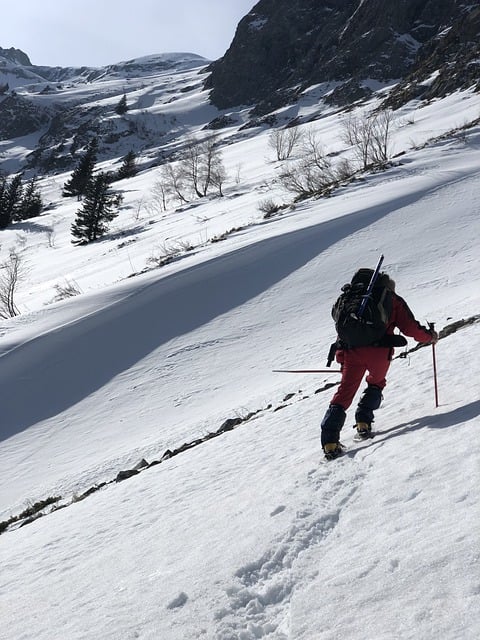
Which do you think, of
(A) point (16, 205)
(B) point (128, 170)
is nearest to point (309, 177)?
(A) point (16, 205)

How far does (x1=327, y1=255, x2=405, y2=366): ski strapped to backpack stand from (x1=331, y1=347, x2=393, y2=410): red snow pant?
80 millimetres

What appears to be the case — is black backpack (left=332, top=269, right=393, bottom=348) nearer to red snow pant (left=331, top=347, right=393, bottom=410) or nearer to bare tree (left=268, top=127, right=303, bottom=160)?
red snow pant (left=331, top=347, right=393, bottom=410)

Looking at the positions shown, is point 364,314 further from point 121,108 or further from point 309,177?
point 121,108

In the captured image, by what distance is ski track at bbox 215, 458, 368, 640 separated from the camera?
8.46ft

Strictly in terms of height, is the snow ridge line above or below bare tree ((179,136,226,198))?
below

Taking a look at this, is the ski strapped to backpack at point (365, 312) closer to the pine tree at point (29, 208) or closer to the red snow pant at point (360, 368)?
the red snow pant at point (360, 368)

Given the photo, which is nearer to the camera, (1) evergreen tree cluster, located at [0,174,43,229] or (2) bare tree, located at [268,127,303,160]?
(2) bare tree, located at [268,127,303,160]

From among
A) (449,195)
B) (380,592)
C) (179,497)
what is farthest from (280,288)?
(380,592)

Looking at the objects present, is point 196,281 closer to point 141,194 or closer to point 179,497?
point 179,497

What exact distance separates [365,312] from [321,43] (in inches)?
4296

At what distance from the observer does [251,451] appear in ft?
18.5

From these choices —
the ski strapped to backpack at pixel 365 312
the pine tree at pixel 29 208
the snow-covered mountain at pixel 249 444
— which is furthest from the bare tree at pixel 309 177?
the pine tree at pixel 29 208

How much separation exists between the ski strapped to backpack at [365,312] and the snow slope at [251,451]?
0.83m

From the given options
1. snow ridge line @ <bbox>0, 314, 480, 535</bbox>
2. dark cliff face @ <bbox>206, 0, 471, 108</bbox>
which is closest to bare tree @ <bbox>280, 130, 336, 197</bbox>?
snow ridge line @ <bbox>0, 314, 480, 535</bbox>
